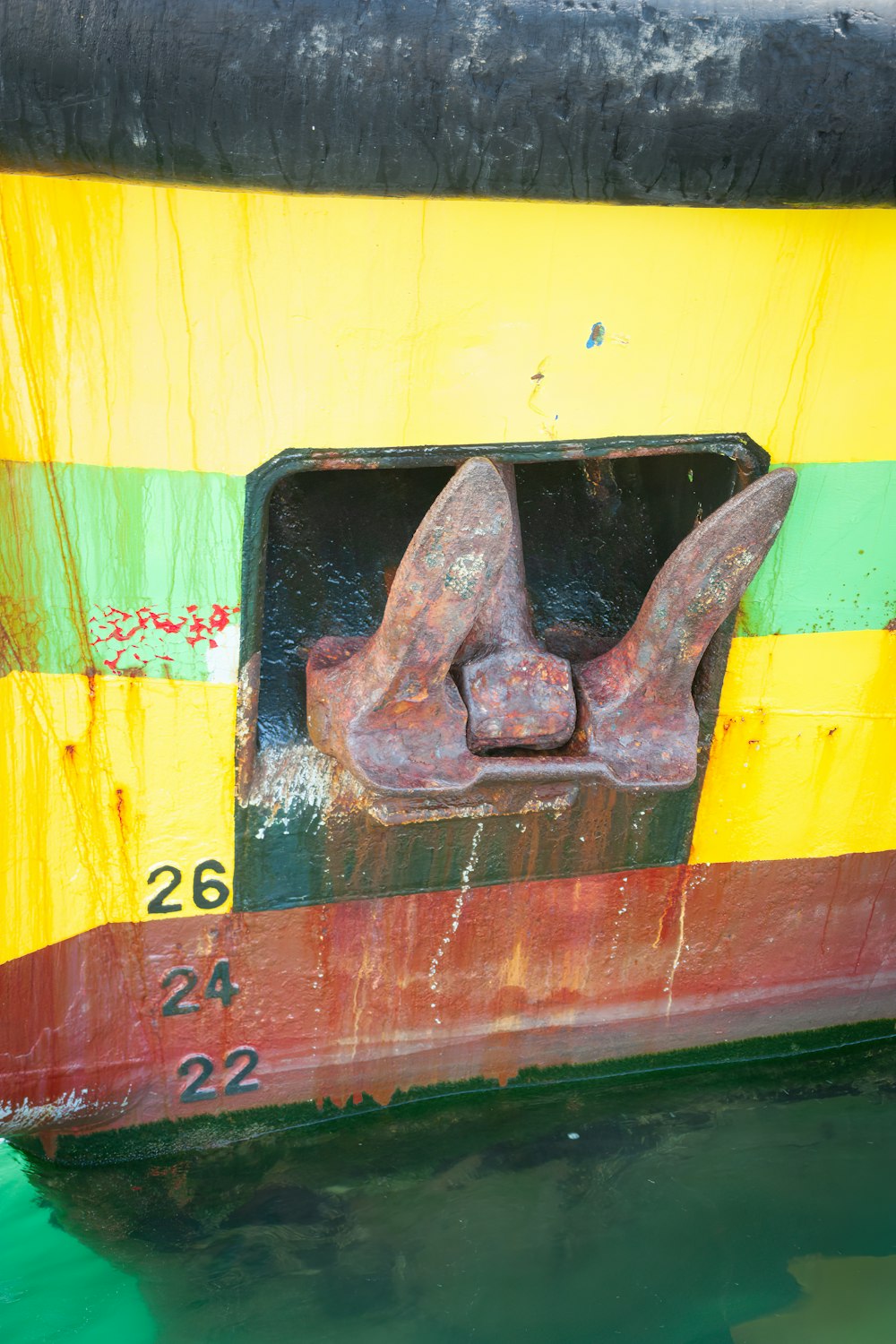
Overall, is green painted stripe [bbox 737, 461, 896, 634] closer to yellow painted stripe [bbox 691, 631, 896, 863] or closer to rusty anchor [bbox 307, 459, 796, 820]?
yellow painted stripe [bbox 691, 631, 896, 863]

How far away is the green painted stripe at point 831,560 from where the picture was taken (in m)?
1.84

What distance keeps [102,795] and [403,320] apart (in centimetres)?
83

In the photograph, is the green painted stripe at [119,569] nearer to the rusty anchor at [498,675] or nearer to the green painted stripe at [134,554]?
the green painted stripe at [134,554]

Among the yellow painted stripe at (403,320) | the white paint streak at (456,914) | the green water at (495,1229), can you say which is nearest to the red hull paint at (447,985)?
the white paint streak at (456,914)

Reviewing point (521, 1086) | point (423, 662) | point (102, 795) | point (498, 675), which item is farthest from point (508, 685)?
point (521, 1086)

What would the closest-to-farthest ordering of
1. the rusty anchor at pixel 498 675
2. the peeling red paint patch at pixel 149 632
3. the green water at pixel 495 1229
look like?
the rusty anchor at pixel 498 675, the peeling red paint patch at pixel 149 632, the green water at pixel 495 1229

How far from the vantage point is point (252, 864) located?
1.93m

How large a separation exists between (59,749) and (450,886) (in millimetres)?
677

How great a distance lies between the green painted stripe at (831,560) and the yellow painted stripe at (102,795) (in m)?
0.85

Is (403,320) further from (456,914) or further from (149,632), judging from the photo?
(456,914)

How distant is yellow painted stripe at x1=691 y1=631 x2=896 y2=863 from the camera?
2.01 m

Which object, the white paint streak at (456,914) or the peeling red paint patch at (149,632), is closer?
the peeling red paint patch at (149,632)

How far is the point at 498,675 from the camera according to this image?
5.78 feet

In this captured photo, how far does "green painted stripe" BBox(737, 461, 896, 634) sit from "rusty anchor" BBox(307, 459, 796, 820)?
227 millimetres
